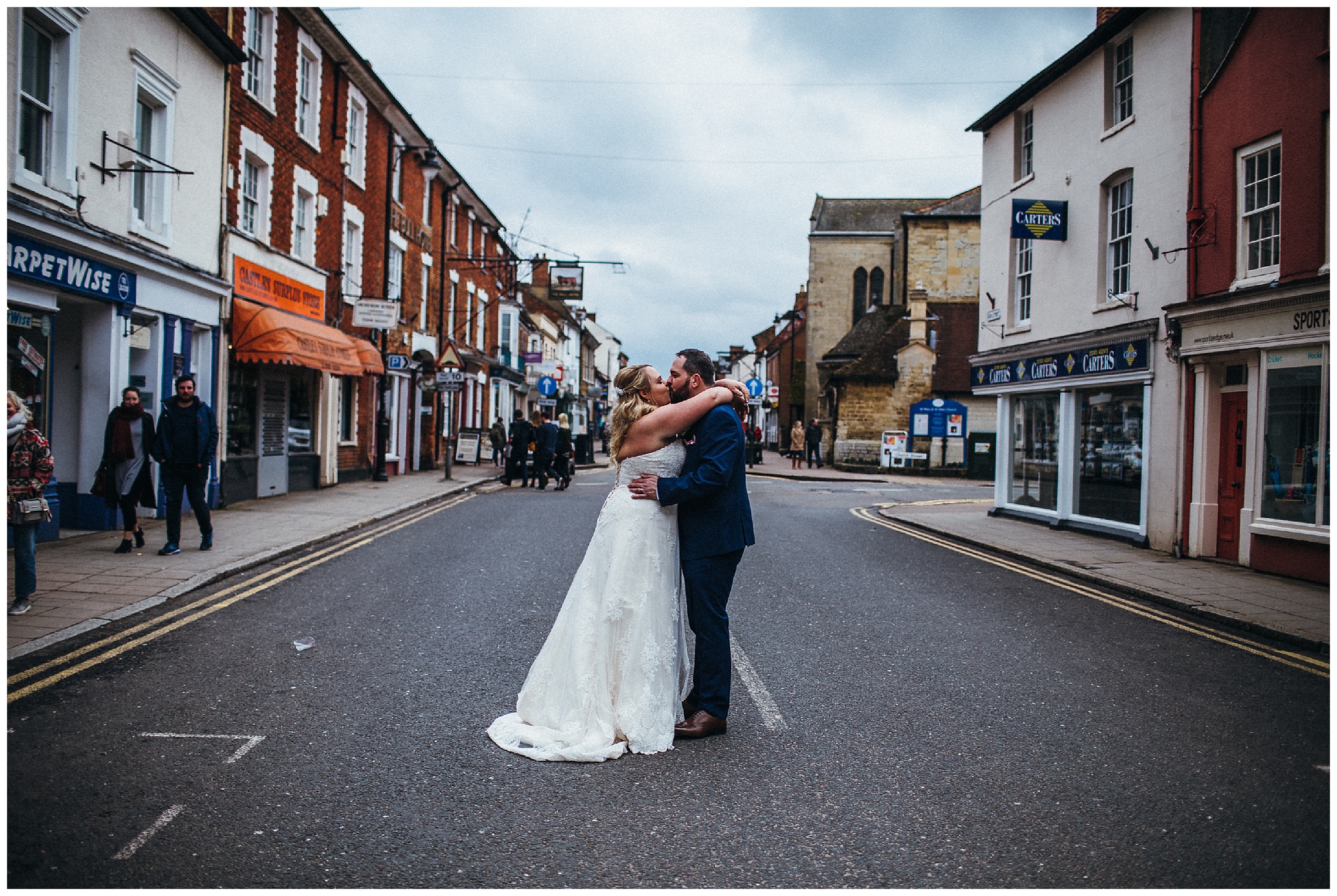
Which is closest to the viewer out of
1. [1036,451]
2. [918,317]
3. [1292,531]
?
[1292,531]

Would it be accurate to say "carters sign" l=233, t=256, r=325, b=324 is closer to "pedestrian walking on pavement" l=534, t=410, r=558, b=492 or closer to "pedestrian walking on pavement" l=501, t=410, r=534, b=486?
"pedestrian walking on pavement" l=501, t=410, r=534, b=486

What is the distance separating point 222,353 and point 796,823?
46.4 feet

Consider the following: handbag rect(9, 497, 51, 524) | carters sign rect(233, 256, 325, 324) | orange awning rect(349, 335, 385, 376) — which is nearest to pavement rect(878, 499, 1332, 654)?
handbag rect(9, 497, 51, 524)

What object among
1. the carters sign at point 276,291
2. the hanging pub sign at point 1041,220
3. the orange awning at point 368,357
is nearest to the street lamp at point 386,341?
the orange awning at point 368,357

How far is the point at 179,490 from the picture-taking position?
9.74 m

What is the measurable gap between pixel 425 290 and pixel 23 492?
2125cm

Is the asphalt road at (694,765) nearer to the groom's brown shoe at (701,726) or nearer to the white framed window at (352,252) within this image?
the groom's brown shoe at (701,726)

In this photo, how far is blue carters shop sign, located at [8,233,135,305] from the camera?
9727 mm

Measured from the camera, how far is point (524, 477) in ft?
72.1

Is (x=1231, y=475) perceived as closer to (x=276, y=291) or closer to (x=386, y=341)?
(x=276, y=291)

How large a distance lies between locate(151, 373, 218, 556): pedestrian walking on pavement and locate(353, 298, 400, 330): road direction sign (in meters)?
9.84

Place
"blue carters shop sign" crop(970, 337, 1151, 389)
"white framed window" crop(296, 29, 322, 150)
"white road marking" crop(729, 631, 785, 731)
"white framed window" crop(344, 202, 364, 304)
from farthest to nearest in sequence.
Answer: "white framed window" crop(344, 202, 364, 304) < "white framed window" crop(296, 29, 322, 150) < "blue carters shop sign" crop(970, 337, 1151, 389) < "white road marking" crop(729, 631, 785, 731)

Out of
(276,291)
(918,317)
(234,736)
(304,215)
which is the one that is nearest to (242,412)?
(276,291)

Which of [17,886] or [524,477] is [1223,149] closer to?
[17,886]
